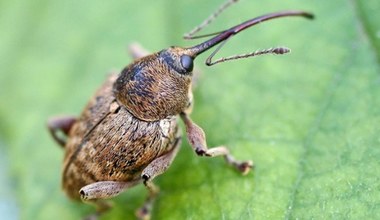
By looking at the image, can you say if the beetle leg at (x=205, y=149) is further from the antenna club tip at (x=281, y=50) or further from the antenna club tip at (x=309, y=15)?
the antenna club tip at (x=309, y=15)

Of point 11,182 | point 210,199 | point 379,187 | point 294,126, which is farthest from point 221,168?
point 11,182

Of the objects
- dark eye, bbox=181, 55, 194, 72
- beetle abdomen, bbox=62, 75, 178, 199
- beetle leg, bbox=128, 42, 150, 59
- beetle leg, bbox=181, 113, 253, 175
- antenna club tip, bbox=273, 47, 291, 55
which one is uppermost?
dark eye, bbox=181, 55, 194, 72

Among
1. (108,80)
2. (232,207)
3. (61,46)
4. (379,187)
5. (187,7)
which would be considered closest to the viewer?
(379,187)

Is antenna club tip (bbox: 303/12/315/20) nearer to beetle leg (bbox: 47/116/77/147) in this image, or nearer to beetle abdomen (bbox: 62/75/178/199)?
beetle abdomen (bbox: 62/75/178/199)

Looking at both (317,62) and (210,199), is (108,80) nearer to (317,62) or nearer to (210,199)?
(210,199)

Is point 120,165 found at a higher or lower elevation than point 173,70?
lower

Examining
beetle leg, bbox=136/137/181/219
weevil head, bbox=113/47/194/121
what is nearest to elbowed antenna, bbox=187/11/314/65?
weevil head, bbox=113/47/194/121

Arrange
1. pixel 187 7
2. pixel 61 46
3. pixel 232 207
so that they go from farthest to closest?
pixel 61 46, pixel 187 7, pixel 232 207
